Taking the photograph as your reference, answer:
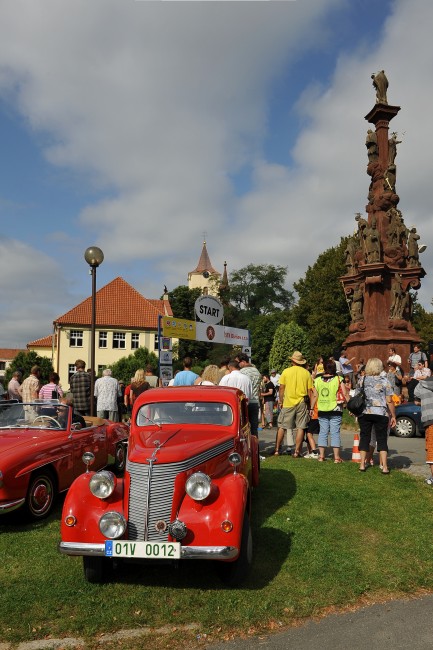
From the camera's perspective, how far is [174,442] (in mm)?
5621

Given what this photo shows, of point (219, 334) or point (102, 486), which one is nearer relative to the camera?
point (102, 486)

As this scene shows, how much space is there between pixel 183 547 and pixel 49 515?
128 inches

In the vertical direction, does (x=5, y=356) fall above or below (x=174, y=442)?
above

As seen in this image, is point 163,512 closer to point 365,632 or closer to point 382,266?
point 365,632

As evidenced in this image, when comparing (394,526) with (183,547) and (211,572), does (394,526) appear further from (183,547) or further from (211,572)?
(183,547)

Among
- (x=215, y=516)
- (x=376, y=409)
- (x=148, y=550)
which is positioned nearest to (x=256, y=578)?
(x=215, y=516)

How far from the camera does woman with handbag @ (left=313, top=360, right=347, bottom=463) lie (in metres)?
9.87

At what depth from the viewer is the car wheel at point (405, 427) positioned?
1476 cm

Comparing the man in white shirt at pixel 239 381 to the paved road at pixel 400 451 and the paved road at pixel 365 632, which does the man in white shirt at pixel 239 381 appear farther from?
the paved road at pixel 365 632

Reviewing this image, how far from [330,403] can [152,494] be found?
221 inches

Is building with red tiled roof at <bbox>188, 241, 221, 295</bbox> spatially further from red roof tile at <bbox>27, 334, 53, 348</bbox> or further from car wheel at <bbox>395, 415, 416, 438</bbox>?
car wheel at <bbox>395, 415, 416, 438</bbox>

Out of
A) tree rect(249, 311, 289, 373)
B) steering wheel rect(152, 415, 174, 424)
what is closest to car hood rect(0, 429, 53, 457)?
steering wheel rect(152, 415, 174, 424)

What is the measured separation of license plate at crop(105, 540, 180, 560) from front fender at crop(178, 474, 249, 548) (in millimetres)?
210

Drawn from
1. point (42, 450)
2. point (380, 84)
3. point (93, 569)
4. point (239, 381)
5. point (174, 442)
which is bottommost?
point (93, 569)
